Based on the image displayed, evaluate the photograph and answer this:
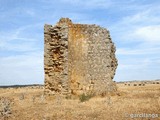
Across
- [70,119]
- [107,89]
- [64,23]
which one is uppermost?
[64,23]

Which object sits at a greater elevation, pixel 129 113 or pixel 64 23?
pixel 64 23

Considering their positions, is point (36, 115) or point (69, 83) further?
point (69, 83)

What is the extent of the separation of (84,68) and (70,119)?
34.2 feet

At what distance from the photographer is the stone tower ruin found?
76.2 ft

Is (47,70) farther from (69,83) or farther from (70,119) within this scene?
(70,119)

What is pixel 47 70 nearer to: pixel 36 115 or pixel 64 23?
pixel 64 23

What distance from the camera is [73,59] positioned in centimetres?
2358

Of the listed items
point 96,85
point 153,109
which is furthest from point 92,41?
point 153,109

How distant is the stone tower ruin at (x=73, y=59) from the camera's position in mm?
23219

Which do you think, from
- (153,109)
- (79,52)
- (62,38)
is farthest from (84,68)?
(153,109)

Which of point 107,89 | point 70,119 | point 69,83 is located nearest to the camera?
point 70,119

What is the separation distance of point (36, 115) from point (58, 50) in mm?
9150

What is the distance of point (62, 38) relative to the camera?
23297mm

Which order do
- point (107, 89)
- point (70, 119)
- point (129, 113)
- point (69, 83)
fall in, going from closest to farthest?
point (70, 119) → point (129, 113) → point (69, 83) → point (107, 89)
